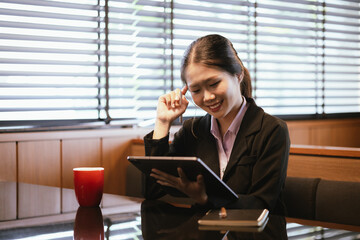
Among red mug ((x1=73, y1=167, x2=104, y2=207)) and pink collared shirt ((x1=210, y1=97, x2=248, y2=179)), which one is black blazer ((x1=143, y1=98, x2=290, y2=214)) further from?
red mug ((x1=73, y1=167, x2=104, y2=207))

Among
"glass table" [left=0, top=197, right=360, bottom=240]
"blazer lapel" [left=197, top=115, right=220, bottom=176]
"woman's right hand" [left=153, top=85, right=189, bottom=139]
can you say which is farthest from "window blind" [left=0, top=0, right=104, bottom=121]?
"glass table" [left=0, top=197, right=360, bottom=240]

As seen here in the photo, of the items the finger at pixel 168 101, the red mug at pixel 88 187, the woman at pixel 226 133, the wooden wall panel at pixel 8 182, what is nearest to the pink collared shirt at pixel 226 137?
the woman at pixel 226 133

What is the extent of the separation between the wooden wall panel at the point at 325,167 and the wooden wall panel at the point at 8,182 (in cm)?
140

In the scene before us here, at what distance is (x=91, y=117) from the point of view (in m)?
3.17

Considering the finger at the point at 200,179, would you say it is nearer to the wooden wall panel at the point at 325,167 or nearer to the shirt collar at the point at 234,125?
the shirt collar at the point at 234,125

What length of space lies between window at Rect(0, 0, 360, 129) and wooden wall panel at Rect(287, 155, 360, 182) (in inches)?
50.1

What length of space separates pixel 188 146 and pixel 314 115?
2.88 m

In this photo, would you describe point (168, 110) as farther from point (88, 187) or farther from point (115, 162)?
point (115, 162)

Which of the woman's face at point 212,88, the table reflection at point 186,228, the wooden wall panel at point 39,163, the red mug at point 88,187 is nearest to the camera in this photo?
the table reflection at point 186,228

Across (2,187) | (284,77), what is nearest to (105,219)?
(2,187)

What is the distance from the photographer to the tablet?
4.45ft

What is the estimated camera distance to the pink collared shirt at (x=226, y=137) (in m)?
1.95

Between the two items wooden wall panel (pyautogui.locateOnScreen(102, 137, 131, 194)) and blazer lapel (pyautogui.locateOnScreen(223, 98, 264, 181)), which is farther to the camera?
wooden wall panel (pyautogui.locateOnScreen(102, 137, 131, 194))

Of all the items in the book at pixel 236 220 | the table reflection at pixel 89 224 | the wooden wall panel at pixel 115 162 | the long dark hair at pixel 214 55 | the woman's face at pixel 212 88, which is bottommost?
the wooden wall panel at pixel 115 162
